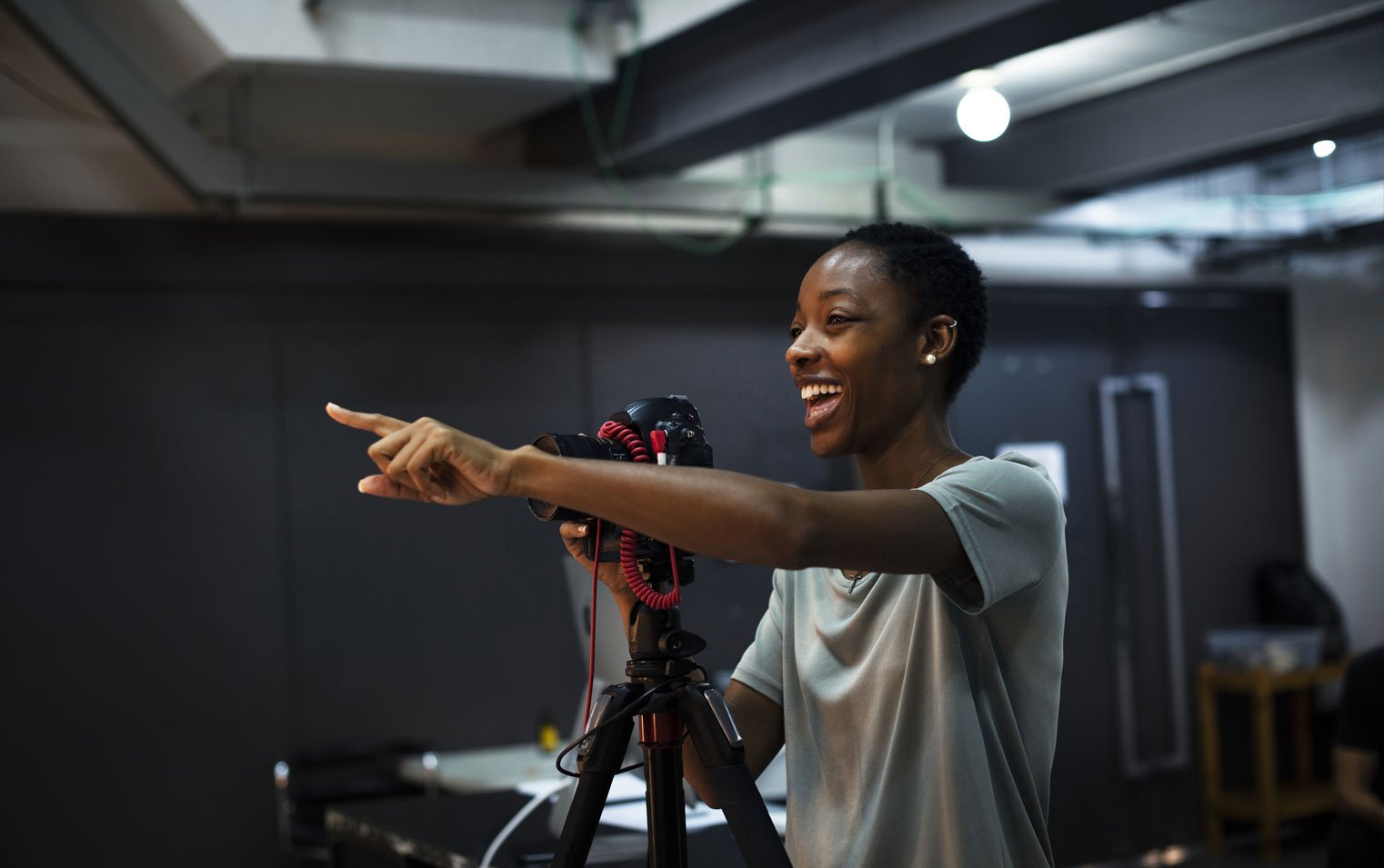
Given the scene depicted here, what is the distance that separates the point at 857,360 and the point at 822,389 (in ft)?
0.16

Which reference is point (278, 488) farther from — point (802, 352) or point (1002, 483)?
point (1002, 483)

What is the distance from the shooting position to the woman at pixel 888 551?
1101 mm

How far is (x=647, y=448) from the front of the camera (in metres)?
1.26

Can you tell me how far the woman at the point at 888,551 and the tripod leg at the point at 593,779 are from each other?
110 millimetres

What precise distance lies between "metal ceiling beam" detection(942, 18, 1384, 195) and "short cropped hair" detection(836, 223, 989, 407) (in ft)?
7.93

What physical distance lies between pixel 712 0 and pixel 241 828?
2.81 metres

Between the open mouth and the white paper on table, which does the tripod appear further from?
the white paper on table

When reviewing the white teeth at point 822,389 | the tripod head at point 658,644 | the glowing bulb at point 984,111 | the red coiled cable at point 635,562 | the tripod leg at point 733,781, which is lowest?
the tripod leg at point 733,781

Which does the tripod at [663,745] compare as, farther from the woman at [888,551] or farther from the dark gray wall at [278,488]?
the dark gray wall at [278,488]

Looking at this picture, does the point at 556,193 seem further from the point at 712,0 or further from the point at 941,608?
the point at 941,608

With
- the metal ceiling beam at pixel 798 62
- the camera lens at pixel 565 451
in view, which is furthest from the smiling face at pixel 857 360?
the metal ceiling beam at pixel 798 62

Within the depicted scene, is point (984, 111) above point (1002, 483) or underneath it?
above

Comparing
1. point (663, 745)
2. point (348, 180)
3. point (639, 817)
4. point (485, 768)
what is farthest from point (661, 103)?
point (663, 745)

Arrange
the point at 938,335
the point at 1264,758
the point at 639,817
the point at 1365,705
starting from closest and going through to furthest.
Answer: the point at 938,335 → the point at 639,817 → the point at 1365,705 → the point at 1264,758
